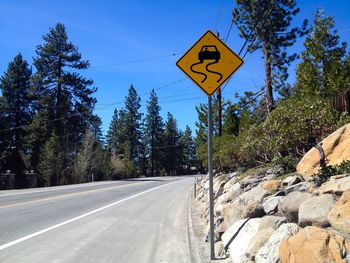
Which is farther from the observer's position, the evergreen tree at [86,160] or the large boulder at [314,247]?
the evergreen tree at [86,160]

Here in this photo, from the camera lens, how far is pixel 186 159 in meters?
132

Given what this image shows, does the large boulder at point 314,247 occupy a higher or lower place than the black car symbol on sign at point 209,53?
lower

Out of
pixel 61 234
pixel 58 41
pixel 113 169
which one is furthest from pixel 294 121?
pixel 113 169

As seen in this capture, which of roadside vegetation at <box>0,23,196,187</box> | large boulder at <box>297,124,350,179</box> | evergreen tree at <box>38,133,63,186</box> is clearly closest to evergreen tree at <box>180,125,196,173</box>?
roadside vegetation at <box>0,23,196,187</box>

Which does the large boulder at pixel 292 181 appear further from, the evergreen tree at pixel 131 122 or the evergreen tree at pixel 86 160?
the evergreen tree at pixel 131 122

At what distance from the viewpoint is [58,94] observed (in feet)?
201

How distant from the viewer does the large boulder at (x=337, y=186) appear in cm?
628

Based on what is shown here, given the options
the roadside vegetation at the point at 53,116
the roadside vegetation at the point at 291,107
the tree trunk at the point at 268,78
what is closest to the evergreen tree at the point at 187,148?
the roadside vegetation at the point at 53,116

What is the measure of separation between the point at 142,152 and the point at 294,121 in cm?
10193

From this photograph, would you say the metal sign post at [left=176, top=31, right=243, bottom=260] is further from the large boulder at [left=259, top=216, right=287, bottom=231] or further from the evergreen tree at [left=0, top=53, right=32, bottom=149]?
the evergreen tree at [left=0, top=53, right=32, bottom=149]

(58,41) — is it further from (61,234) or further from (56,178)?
(61,234)

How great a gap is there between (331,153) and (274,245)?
4053 mm

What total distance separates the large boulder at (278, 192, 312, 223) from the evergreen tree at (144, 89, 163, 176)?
331 feet

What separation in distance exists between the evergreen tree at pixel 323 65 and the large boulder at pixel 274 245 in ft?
41.3
